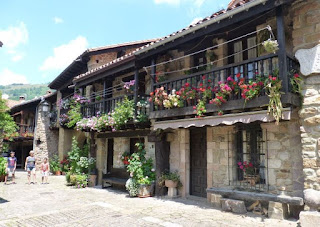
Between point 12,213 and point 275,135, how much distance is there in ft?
22.7

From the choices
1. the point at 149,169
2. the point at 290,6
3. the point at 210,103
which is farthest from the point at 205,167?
the point at 290,6

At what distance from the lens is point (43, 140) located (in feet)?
58.6

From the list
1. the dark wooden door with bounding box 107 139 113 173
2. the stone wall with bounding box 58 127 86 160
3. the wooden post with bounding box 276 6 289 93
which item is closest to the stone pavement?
the dark wooden door with bounding box 107 139 113 173

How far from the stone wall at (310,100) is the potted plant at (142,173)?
473cm

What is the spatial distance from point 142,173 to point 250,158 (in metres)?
3.58

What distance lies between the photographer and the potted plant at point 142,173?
845 cm

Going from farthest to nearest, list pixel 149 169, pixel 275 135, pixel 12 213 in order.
Result: 1. pixel 149 169
2. pixel 12 213
3. pixel 275 135

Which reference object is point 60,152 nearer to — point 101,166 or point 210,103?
point 101,166

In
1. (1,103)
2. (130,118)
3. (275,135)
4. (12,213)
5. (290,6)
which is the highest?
(290,6)

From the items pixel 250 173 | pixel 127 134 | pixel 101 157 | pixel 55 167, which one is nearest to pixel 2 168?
pixel 55 167

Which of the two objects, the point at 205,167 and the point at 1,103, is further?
the point at 1,103

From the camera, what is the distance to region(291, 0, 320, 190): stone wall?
5.24 meters

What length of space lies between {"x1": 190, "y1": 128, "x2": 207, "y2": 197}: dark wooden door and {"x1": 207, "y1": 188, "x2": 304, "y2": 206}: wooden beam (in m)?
1.30

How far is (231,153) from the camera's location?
7.08 m
